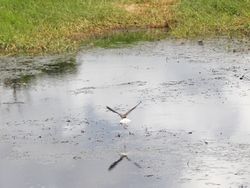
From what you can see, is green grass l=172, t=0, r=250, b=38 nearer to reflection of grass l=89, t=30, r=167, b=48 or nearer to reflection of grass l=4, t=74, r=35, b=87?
reflection of grass l=89, t=30, r=167, b=48

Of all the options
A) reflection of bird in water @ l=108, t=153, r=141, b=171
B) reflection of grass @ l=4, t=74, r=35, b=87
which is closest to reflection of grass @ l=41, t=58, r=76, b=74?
reflection of grass @ l=4, t=74, r=35, b=87

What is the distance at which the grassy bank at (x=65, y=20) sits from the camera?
77.9ft

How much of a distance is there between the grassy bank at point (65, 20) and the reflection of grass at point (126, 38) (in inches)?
24.5

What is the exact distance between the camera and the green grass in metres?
25.8

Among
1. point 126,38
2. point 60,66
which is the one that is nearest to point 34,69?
point 60,66

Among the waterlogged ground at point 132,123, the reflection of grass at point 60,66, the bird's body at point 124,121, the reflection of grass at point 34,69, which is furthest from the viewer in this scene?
the reflection of grass at point 60,66

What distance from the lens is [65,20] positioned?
26.3m

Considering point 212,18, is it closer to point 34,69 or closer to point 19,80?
point 34,69

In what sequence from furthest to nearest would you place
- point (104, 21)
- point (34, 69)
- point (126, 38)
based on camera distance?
point (104, 21) < point (126, 38) < point (34, 69)

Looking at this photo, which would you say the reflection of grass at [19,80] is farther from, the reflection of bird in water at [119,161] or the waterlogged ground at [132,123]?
the reflection of bird in water at [119,161]

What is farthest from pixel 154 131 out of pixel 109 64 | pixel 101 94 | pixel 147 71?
pixel 109 64

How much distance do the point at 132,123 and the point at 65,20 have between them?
12280 mm

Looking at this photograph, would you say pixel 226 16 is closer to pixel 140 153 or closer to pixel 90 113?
pixel 90 113

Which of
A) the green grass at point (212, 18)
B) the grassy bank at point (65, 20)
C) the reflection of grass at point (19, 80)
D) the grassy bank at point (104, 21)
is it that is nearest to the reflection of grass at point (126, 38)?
the grassy bank at point (104, 21)
